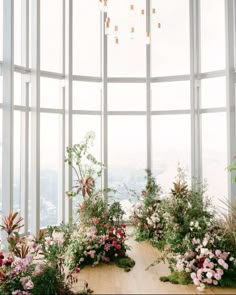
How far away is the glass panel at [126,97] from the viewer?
26.9 ft

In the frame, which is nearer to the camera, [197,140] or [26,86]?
[26,86]

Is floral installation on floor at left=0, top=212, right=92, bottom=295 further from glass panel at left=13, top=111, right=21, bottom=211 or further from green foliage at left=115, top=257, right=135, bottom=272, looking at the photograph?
glass panel at left=13, top=111, right=21, bottom=211

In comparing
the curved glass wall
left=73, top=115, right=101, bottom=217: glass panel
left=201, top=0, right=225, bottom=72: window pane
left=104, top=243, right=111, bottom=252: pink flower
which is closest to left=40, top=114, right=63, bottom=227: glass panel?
the curved glass wall

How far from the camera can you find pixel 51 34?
771 centimetres

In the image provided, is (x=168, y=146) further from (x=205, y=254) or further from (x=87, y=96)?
(x=205, y=254)

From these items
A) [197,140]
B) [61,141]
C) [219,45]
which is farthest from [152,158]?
[219,45]

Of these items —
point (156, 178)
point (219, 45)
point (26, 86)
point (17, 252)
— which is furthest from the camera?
point (156, 178)

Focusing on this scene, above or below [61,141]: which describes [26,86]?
above

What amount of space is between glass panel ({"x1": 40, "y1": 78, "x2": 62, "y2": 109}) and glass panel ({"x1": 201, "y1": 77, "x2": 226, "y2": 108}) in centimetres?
320

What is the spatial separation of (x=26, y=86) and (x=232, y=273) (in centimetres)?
506

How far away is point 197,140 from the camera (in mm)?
7910

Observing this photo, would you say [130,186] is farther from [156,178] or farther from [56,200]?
[56,200]

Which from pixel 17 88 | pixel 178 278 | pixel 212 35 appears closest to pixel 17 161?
pixel 17 88

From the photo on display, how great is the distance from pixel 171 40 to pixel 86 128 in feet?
9.29
